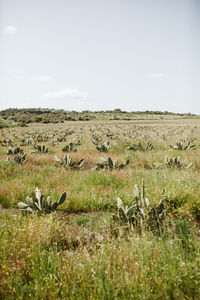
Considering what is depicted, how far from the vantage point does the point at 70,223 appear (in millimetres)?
3711

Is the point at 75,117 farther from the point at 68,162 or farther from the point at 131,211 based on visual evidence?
the point at 131,211

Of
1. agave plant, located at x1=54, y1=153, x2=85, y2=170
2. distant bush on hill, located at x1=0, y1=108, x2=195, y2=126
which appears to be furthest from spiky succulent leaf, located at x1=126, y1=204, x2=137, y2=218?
distant bush on hill, located at x1=0, y1=108, x2=195, y2=126

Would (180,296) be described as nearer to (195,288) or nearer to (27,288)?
(195,288)

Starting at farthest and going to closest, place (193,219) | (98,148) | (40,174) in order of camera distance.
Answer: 1. (98,148)
2. (40,174)
3. (193,219)

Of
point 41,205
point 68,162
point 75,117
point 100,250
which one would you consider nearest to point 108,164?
point 68,162

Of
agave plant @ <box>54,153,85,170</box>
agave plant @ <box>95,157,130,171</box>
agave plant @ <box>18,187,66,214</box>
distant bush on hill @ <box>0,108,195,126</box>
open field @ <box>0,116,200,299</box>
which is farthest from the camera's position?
distant bush on hill @ <box>0,108,195,126</box>

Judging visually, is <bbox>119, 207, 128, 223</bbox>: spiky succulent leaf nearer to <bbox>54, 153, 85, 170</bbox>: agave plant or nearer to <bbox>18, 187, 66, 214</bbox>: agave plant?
<bbox>18, 187, 66, 214</bbox>: agave plant

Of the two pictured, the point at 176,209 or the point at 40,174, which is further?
the point at 40,174

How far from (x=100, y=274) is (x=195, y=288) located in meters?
0.89

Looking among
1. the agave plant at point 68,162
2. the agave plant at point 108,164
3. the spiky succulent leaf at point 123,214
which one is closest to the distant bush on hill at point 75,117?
the agave plant at point 68,162

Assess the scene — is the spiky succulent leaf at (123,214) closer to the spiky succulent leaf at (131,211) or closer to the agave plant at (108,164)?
the spiky succulent leaf at (131,211)

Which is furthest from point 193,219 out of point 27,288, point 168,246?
point 27,288

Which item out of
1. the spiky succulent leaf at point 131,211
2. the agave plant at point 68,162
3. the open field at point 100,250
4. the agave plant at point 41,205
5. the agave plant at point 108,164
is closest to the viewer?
the open field at point 100,250

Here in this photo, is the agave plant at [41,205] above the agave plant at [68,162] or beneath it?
beneath
